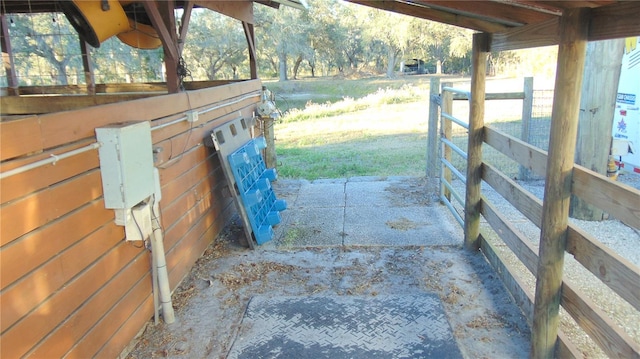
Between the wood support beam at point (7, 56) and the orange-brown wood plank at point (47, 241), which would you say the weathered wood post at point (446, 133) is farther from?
the wood support beam at point (7, 56)

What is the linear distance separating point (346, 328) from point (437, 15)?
2231 mm

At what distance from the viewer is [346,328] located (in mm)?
2850

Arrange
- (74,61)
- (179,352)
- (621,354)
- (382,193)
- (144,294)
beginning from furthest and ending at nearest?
(74,61), (382,193), (144,294), (179,352), (621,354)

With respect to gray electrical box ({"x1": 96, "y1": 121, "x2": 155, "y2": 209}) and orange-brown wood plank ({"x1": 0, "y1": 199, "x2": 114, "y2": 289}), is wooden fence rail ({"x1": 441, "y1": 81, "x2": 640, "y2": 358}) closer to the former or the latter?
gray electrical box ({"x1": 96, "y1": 121, "x2": 155, "y2": 209})

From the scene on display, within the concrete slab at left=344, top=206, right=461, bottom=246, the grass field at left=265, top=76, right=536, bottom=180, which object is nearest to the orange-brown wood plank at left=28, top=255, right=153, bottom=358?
the concrete slab at left=344, top=206, right=461, bottom=246

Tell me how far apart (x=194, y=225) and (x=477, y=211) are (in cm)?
237

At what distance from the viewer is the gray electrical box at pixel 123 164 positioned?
93.7 inches

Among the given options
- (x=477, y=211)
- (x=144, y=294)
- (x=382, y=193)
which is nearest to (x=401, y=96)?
(x=382, y=193)

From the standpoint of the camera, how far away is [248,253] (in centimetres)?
413

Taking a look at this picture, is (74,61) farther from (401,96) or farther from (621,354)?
(401,96)

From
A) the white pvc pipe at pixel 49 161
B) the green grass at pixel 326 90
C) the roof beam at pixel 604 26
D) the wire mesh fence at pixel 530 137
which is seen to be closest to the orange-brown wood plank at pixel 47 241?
the white pvc pipe at pixel 49 161

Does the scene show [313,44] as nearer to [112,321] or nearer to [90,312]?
[112,321]

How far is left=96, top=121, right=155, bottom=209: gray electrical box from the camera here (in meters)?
2.38

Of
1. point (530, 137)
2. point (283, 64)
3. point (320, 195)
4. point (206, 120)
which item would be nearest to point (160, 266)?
point (206, 120)
